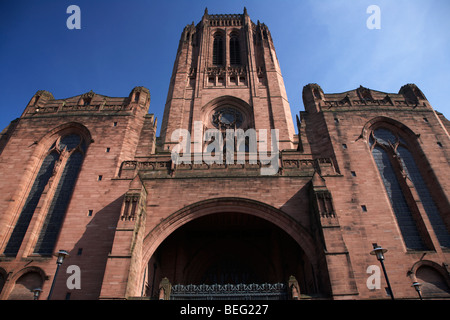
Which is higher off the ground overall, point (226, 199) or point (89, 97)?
point (89, 97)

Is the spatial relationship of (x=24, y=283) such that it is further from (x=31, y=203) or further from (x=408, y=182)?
(x=408, y=182)

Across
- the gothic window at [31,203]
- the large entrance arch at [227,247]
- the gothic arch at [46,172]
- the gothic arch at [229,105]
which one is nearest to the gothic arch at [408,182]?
the large entrance arch at [227,247]

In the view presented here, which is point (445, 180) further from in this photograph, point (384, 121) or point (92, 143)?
point (92, 143)

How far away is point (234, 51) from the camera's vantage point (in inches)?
1312

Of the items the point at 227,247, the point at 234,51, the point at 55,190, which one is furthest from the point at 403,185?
the point at 234,51

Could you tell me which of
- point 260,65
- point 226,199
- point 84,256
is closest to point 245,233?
point 226,199

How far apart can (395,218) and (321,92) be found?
10699 millimetres

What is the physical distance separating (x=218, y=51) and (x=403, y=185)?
2327 centimetres

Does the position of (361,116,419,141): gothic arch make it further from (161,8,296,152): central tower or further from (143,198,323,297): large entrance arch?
(143,198,323,297): large entrance arch

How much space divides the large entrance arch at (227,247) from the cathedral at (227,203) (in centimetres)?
7

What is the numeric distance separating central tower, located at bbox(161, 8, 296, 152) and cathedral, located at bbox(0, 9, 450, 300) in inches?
25.1

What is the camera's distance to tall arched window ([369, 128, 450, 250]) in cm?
1580

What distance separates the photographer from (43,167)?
1900 cm

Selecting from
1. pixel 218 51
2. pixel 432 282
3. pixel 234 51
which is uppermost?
pixel 218 51
